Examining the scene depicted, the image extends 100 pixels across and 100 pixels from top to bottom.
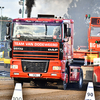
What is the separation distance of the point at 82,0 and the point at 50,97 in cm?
9379

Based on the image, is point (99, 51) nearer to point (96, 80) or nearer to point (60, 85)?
point (96, 80)

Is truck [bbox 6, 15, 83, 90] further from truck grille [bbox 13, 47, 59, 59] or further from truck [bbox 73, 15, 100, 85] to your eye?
truck [bbox 73, 15, 100, 85]

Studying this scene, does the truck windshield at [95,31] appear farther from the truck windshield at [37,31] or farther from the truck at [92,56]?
the truck windshield at [37,31]

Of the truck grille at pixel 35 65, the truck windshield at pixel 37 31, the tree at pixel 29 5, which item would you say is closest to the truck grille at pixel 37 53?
the truck grille at pixel 35 65

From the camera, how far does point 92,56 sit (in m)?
21.4

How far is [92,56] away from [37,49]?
5.51 m

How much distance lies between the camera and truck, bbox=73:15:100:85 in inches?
745

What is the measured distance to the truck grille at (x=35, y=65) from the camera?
1659 cm

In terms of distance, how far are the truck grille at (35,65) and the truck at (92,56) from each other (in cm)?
327

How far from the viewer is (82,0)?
4178 inches

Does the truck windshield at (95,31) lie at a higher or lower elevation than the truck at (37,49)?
higher

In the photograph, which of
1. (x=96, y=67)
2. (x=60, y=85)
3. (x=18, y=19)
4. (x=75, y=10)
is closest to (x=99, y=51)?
(x=96, y=67)

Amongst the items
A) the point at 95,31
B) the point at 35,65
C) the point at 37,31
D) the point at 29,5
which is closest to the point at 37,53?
the point at 35,65

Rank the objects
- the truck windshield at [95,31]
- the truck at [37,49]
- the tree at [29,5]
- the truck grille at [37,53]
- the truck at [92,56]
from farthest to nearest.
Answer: the tree at [29,5], the truck windshield at [95,31], the truck at [92,56], the truck grille at [37,53], the truck at [37,49]
